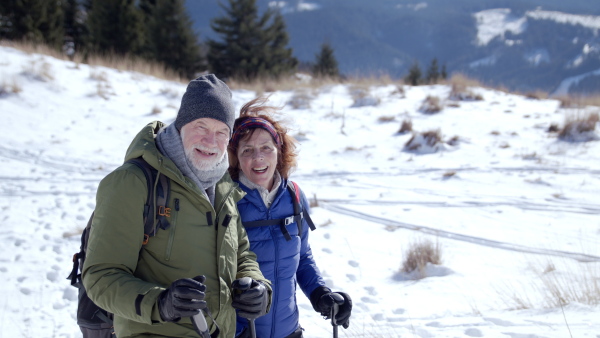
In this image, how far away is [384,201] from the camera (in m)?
6.22

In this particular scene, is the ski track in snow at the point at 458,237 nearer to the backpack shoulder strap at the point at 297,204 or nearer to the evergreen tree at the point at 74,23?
the backpack shoulder strap at the point at 297,204

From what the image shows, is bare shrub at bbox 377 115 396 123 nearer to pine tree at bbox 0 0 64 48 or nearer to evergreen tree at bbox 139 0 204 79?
evergreen tree at bbox 139 0 204 79

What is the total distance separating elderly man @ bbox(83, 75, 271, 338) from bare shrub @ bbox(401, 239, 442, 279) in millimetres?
2637

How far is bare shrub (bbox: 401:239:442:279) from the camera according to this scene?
13.3 feet

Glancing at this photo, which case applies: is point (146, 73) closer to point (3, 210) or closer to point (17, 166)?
point (17, 166)

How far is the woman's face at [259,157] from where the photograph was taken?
204 cm

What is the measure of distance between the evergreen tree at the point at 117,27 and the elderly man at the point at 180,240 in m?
20.8

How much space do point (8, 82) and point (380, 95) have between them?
9877 millimetres

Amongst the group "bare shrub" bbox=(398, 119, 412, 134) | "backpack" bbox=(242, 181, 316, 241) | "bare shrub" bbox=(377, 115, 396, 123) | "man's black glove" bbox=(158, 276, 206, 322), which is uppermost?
"bare shrub" bbox=(377, 115, 396, 123)

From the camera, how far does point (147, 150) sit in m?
1.48

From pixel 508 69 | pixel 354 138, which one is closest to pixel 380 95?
pixel 354 138

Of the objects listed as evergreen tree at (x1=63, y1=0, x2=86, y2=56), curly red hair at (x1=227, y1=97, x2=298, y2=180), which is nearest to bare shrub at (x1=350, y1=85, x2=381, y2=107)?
curly red hair at (x1=227, y1=97, x2=298, y2=180)

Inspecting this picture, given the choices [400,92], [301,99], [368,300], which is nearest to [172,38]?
[301,99]

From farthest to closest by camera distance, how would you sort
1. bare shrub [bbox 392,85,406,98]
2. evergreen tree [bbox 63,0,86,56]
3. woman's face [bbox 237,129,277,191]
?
1. evergreen tree [bbox 63,0,86,56]
2. bare shrub [bbox 392,85,406,98]
3. woman's face [bbox 237,129,277,191]
